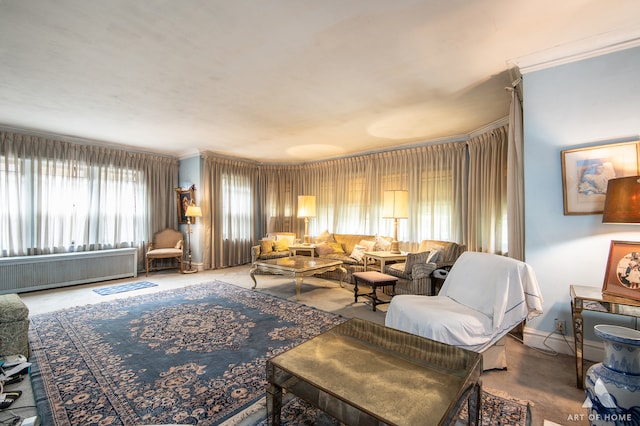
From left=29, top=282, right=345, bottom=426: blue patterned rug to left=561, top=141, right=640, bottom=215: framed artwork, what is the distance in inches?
102

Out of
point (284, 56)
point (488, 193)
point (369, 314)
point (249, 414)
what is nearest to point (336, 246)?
point (369, 314)

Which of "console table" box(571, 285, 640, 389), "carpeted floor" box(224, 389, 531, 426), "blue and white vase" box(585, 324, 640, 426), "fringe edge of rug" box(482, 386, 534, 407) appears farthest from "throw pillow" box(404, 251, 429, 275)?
"blue and white vase" box(585, 324, 640, 426)

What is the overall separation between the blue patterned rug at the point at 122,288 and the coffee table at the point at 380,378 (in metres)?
4.30

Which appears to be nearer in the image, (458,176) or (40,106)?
(40,106)

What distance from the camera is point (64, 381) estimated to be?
211 centimetres

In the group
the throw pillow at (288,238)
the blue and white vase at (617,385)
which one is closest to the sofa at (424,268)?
the blue and white vase at (617,385)

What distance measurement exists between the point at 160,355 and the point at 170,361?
0.18 metres

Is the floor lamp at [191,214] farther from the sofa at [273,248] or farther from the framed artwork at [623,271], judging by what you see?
the framed artwork at [623,271]

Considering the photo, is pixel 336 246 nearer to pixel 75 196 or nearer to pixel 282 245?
pixel 282 245

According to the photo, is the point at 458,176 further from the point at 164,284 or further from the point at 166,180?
the point at 166,180

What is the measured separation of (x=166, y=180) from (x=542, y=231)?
6883 mm

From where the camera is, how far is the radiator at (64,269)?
14.5 feet

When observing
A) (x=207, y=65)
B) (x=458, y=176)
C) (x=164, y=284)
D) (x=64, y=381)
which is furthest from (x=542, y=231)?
(x=164, y=284)

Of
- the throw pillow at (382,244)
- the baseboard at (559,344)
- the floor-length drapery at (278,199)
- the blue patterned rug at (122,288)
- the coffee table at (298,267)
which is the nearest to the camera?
the baseboard at (559,344)
